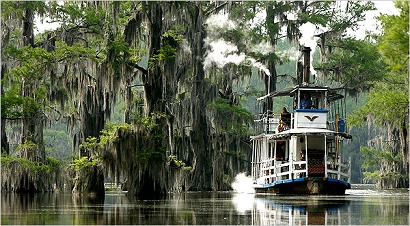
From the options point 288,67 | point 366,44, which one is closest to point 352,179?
point 288,67

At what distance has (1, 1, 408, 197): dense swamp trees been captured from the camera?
32062 millimetres

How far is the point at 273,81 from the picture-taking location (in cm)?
4984

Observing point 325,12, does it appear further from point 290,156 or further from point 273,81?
point 290,156

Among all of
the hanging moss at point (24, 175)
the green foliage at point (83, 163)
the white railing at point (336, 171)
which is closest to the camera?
the green foliage at point (83, 163)

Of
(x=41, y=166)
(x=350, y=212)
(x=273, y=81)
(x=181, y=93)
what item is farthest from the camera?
(x=273, y=81)

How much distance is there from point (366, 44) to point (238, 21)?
8.53m

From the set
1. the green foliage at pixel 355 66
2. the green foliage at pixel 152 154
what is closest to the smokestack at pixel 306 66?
the green foliage at pixel 152 154

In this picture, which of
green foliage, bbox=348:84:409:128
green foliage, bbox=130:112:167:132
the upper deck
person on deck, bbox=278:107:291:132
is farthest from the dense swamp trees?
person on deck, bbox=278:107:291:132

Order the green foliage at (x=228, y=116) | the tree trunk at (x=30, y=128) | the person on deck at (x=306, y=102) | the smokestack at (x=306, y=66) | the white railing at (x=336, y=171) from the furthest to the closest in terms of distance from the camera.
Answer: the green foliage at (x=228, y=116), the smokestack at (x=306, y=66), the tree trunk at (x=30, y=128), the person on deck at (x=306, y=102), the white railing at (x=336, y=171)

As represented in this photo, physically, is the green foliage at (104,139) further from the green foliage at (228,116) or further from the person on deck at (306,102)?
the green foliage at (228,116)

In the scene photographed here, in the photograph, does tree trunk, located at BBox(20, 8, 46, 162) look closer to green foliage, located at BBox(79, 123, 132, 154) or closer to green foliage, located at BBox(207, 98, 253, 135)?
green foliage, located at BBox(79, 123, 132, 154)

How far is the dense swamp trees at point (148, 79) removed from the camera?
3206 cm

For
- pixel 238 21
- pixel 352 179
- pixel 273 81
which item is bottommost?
pixel 352 179

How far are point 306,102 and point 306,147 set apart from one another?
9.52 feet
